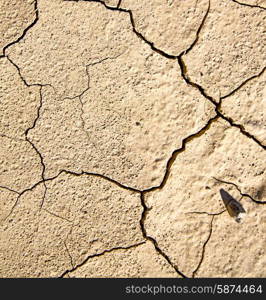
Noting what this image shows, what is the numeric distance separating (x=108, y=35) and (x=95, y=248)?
3.95 feet

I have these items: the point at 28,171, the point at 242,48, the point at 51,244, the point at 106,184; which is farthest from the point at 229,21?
the point at 51,244

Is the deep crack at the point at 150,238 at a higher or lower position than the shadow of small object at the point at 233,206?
lower

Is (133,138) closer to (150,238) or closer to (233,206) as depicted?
(150,238)

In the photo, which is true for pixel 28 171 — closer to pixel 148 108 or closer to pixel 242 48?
pixel 148 108

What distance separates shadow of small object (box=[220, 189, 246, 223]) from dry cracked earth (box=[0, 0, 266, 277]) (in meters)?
0.02

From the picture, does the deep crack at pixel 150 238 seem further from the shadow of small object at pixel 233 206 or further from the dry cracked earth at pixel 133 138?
the shadow of small object at pixel 233 206

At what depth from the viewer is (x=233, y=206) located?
9.61 feet

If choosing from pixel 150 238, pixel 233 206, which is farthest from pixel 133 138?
pixel 233 206

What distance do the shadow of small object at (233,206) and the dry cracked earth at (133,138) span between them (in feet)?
0.05

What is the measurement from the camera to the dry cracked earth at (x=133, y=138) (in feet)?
9.68

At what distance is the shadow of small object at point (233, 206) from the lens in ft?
9.59

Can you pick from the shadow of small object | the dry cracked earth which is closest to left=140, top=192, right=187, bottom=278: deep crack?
the dry cracked earth

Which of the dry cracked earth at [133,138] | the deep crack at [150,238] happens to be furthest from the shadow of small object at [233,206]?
the deep crack at [150,238]

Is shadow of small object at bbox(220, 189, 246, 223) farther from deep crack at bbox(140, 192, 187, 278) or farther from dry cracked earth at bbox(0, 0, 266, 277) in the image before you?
deep crack at bbox(140, 192, 187, 278)
